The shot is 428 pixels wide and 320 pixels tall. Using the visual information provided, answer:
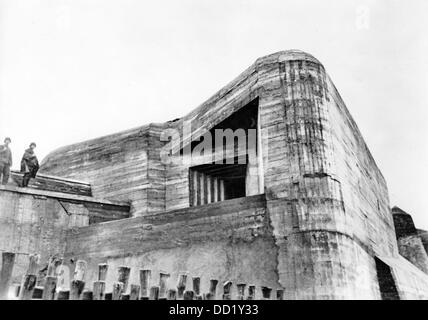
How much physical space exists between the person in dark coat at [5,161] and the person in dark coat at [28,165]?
17.4 inches

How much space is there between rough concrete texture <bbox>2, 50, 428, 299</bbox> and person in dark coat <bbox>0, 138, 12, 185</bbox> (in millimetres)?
2401

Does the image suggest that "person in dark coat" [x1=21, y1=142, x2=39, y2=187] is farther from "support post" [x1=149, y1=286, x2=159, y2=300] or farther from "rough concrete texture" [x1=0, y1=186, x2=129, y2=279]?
"support post" [x1=149, y1=286, x2=159, y2=300]

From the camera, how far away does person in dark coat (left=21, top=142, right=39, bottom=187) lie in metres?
12.2

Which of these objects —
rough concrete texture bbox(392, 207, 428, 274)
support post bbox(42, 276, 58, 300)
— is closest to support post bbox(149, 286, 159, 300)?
support post bbox(42, 276, 58, 300)

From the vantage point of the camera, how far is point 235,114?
11.3 metres

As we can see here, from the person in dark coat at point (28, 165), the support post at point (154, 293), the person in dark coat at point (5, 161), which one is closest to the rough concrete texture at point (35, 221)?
the person in dark coat at point (5, 161)

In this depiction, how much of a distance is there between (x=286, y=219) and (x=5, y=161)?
7457mm

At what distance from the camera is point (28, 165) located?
12.2 m

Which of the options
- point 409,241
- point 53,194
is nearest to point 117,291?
point 53,194

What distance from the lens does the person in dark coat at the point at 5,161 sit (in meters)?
11.7

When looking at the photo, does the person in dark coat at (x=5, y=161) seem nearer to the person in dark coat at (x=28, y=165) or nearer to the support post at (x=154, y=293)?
the person in dark coat at (x=28, y=165)

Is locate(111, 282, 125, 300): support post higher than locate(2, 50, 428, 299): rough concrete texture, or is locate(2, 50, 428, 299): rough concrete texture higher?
locate(2, 50, 428, 299): rough concrete texture

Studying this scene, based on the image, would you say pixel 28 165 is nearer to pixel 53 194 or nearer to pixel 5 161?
pixel 5 161
